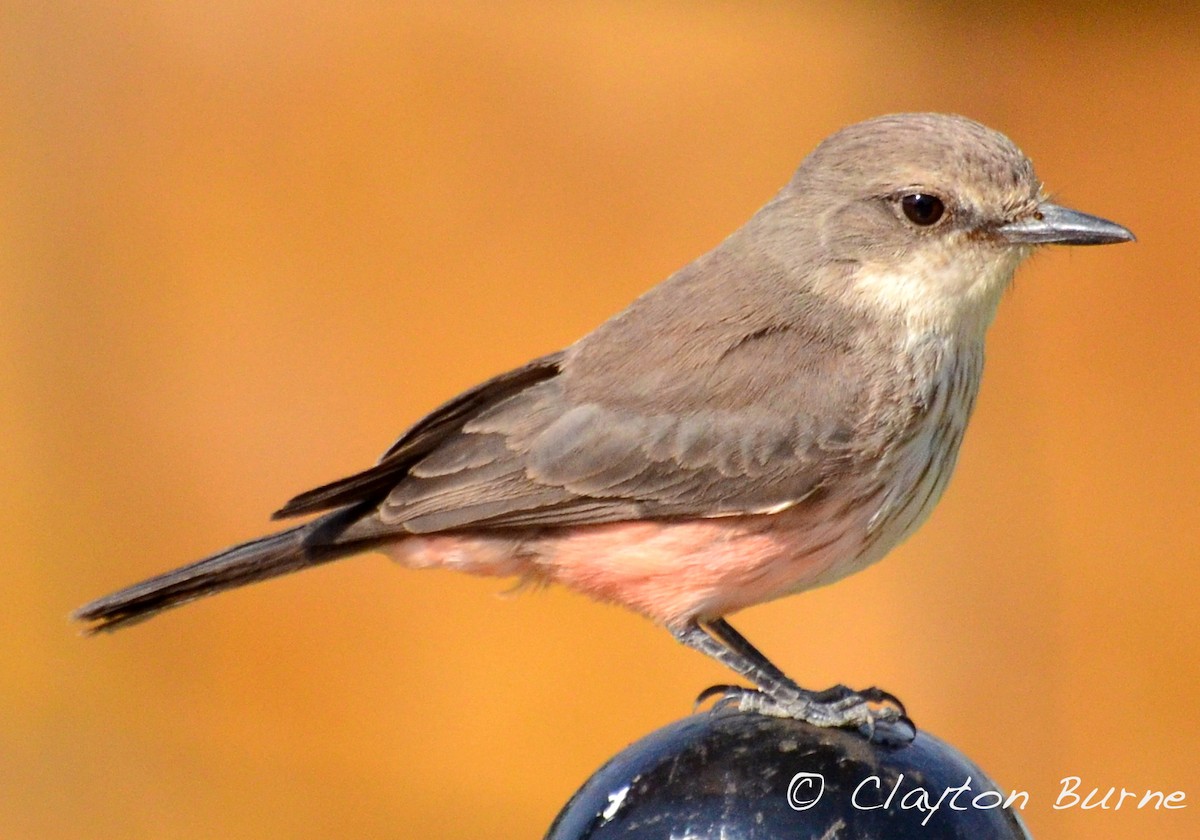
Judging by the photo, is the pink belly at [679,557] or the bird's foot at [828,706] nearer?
the bird's foot at [828,706]

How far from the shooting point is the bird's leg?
11.0ft

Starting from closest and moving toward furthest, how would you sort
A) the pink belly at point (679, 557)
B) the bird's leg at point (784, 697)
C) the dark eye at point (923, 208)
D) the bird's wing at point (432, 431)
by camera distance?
1. the bird's leg at point (784, 697)
2. the pink belly at point (679, 557)
3. the dark eye at point (923, 208)
4. the bird's wing at point (432, 431)

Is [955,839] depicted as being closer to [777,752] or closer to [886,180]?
[777,752]

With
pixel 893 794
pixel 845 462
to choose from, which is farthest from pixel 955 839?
pixel 845 462

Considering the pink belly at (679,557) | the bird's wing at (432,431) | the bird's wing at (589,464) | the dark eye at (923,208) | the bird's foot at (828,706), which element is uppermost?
the dark eye at (923,208)

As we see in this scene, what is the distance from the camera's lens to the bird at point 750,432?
3775 millimetres

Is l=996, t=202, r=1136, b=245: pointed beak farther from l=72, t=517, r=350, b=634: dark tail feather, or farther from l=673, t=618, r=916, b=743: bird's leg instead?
l=72, t=517, r=350, b=634: dark tail feather

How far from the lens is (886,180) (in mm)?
3961

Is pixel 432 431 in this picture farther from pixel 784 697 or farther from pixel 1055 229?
pixel 1055 229

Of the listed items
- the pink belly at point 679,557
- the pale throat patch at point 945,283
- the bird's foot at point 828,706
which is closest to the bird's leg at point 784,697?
the bird's foot at point 828,706

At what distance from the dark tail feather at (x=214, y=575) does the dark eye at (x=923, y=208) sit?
1.80 m

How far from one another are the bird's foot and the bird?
13mm

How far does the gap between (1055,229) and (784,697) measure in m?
1.43

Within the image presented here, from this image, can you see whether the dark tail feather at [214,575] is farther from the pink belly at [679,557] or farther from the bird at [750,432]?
the pink belly at [679,557]
